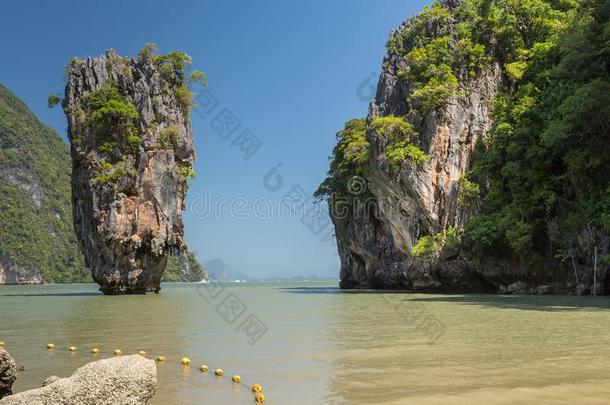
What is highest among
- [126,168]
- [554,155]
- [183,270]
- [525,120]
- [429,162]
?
[525,120]

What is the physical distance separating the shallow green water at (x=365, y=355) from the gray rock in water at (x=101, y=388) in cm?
89

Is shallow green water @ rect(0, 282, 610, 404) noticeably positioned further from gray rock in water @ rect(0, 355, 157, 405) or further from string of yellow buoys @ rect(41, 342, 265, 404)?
gray rock in water @ rect(0, 355, 157, 405)

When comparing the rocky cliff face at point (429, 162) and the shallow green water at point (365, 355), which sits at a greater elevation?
the rocky cliff face at point (429, 162)

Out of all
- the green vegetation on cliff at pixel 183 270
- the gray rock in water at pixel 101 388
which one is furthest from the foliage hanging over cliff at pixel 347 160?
Answer: the green vegetation on cliff at pixel 183 270

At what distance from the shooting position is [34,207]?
111 metres

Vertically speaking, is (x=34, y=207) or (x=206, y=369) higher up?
(x=34, y=207)

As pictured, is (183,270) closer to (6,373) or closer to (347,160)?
(347,160)

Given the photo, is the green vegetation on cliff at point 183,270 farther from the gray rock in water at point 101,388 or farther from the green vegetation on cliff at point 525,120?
the gray rock in water at point 101,388

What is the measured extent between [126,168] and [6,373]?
30.4 metres

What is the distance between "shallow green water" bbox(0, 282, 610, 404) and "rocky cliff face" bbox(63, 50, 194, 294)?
68.1ft

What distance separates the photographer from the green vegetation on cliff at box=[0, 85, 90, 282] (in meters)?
98.9

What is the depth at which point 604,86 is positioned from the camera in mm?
20359

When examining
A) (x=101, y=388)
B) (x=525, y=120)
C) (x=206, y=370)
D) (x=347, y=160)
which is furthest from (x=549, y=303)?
(x=347, y=160)

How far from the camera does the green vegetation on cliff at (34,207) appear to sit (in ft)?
325
